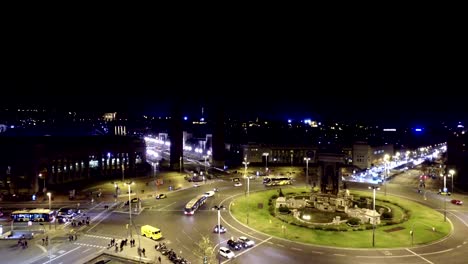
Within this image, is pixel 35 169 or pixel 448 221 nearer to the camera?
pixel 448 221

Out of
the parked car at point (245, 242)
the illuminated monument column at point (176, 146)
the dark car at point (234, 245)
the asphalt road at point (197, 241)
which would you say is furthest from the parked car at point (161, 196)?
the illuminated monument column at point (176, 146)

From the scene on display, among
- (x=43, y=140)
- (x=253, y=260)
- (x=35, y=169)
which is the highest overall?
(x=43, y=140)

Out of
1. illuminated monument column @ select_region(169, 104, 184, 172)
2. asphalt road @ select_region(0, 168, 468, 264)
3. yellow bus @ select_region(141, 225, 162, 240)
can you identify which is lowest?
asphalt road @ select_region(0, 168, 468, 264)

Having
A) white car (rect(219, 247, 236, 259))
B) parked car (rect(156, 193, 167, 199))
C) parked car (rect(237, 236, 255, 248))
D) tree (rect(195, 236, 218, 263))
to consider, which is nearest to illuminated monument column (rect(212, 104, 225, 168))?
parked car (rect(156, 193, 167, 199))

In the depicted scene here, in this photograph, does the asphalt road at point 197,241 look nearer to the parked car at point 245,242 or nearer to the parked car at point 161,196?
the parked car at point 245,242

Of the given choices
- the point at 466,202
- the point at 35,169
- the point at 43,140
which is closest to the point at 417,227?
the point at 466,202

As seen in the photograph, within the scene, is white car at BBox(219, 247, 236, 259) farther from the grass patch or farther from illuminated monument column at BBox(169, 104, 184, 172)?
illuminated monument column at BBox(169, 104, 184, 172)

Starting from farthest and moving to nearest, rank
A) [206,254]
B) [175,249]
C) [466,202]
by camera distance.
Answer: [466,202]
[175,249]
[206,254]

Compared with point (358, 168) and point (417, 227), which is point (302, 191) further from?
point (358, 168)
